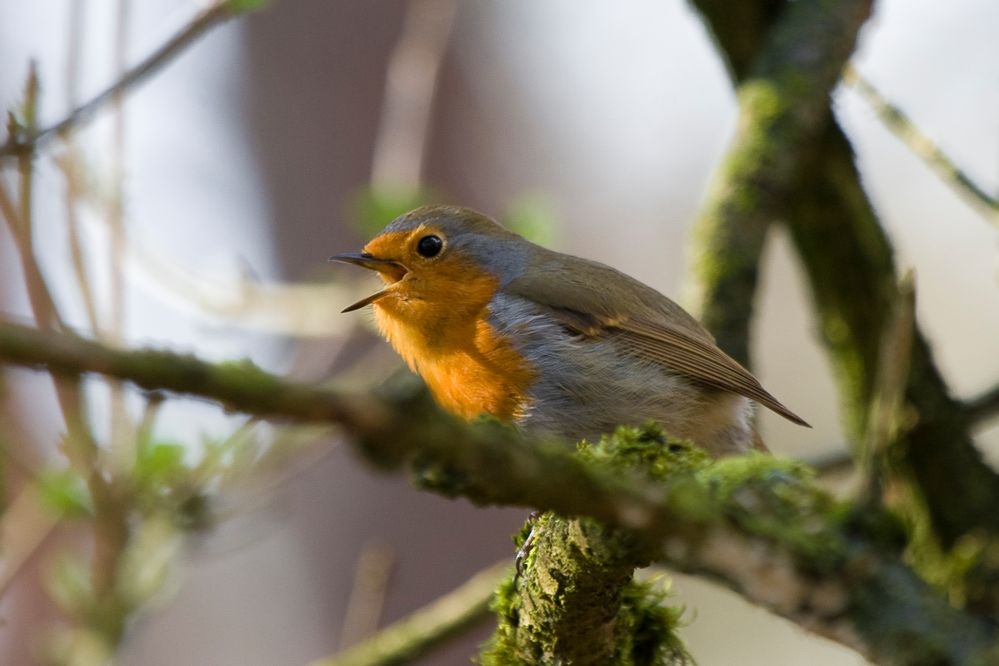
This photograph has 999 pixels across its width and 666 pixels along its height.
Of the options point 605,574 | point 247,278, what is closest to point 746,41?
point 247,278

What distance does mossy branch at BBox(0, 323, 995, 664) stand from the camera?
3.38 feet

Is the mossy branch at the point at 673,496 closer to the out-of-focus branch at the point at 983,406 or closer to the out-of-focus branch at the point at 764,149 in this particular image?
the out-of-focus branch at the point at 764,149

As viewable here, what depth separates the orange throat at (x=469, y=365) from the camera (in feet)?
10.3

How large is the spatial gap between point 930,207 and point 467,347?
8.43 m

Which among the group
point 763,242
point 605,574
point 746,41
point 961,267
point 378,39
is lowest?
point 605,574

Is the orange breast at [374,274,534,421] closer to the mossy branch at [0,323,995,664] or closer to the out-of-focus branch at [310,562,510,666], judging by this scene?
the out-of-focus branch at [310,562,510,666]

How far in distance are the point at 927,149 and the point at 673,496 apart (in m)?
2.42

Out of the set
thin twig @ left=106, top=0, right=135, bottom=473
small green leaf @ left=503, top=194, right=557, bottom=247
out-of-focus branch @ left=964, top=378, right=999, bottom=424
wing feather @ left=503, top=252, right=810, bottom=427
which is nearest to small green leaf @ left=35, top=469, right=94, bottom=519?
thin twig @ left=106, top=0, right=135, bottom=473

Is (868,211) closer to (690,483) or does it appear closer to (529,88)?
(690,483)

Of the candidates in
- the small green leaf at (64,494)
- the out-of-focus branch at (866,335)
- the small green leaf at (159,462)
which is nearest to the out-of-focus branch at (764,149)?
the out-of-focus branch at (866,335)

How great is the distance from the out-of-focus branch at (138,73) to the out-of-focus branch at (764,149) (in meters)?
1.47

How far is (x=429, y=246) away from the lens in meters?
3.70

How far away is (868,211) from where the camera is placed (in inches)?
149

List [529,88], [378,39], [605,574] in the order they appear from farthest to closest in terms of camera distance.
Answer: [529,88], [378,39], [605,574]
